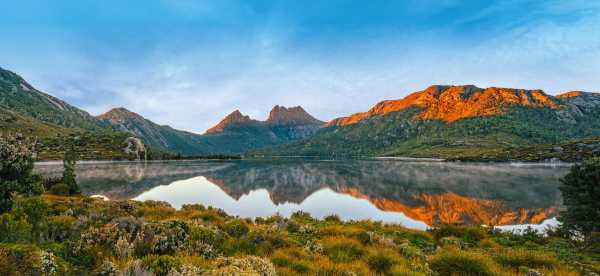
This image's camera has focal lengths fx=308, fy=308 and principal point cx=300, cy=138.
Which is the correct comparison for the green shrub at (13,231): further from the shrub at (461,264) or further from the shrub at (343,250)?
the shrub at (461,264)

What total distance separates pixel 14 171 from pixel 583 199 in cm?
2992

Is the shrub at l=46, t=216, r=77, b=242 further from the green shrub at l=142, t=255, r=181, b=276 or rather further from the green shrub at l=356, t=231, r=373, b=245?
the green shrub at l=356, t=231, r=373, b=245

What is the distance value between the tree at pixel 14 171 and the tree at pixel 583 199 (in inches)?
1102

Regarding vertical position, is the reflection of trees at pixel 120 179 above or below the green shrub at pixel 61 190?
below

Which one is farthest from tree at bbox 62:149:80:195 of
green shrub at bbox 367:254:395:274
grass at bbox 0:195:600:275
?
green shrub at bbox 367:254:395:274

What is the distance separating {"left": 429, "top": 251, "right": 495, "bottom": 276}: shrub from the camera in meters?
9.12

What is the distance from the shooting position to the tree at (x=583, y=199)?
17.0 meters

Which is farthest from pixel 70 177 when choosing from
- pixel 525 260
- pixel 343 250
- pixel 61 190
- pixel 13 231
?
pixel 525 260

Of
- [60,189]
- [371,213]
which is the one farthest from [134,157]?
[371,213]

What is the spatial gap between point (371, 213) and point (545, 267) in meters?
19.9

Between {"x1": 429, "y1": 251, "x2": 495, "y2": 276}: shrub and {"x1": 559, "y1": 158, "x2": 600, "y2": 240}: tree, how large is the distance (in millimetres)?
12001

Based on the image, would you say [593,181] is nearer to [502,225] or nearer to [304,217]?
[502,225]

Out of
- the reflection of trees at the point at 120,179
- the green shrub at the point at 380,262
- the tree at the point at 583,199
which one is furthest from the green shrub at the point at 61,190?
the tree at the point at 583,199

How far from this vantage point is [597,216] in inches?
660
